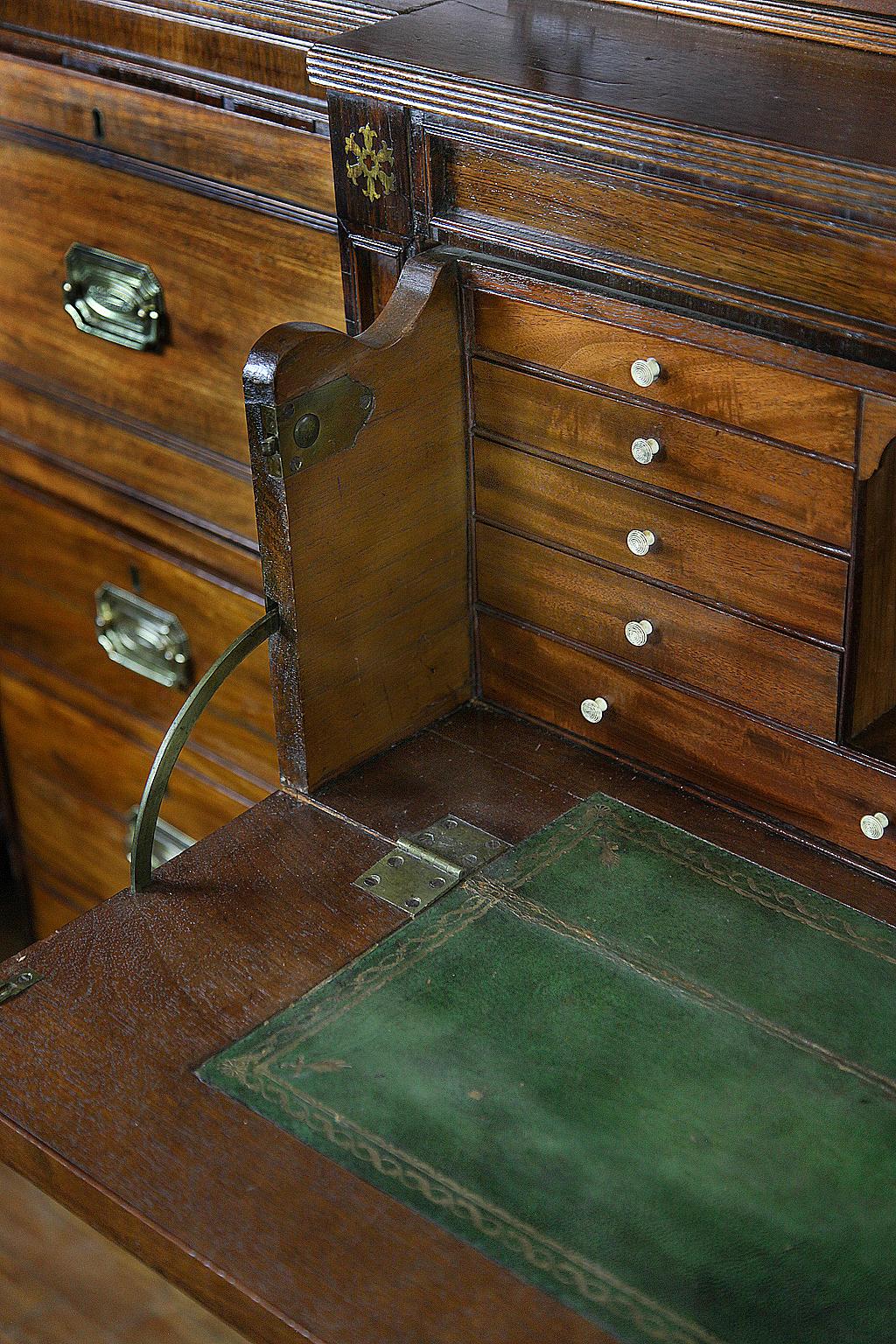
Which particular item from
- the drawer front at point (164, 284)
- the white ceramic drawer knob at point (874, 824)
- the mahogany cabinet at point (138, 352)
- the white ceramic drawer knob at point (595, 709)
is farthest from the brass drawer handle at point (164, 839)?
the white ceramic drawer knob at point (874, 824)

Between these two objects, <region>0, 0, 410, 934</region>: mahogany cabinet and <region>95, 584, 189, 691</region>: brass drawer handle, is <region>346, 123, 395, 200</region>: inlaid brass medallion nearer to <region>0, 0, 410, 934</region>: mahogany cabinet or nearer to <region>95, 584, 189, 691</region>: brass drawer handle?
<region>0, 0, 410, 934</region>: mahogany cabinet

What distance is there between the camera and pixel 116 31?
5.81 ft

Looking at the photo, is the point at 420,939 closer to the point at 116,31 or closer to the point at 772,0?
the point at 772,0

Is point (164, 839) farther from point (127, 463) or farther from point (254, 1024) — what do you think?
point (254, 1024)

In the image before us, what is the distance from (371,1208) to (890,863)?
57 centimetres

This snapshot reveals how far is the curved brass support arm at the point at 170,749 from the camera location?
1371mm

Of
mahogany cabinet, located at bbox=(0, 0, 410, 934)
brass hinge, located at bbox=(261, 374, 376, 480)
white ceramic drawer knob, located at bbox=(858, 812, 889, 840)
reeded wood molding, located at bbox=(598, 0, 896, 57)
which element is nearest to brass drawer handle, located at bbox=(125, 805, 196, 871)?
mahogany cabinet, located at bbox=(0, 0, 410, 934)

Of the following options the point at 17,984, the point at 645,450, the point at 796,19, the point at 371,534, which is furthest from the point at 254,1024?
the point at 796,19

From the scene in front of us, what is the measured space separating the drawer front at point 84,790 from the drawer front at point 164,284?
0.53 m

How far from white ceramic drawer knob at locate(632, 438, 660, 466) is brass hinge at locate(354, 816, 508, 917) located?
37 centimetres

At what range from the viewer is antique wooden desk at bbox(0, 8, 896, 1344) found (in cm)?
113

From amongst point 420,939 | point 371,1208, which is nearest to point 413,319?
point 420,939

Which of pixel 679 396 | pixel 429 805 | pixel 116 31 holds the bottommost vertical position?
pixel 429 805

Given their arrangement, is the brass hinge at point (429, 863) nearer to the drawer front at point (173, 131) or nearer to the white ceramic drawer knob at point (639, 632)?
the white ceramic drawer knob at point (639, 632)
